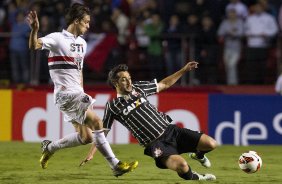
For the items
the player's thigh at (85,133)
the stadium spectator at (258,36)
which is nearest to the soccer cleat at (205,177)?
the player's thigh at (85,133)

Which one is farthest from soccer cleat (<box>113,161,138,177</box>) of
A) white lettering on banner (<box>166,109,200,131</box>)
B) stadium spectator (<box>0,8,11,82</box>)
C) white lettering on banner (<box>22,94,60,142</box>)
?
stadium spectator (<box>0,8,11,82</box>)

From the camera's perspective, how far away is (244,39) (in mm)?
17656

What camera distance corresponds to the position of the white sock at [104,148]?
10.6 metres

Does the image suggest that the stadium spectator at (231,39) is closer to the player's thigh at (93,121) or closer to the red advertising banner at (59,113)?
the red advertising banner at (59,113)

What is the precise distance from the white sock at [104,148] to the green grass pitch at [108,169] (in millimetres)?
274

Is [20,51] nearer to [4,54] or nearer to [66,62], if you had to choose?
[4,54]

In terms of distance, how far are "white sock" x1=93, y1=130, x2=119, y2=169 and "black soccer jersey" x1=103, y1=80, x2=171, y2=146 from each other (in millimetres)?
199

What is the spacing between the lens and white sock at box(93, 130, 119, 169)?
34.7ft

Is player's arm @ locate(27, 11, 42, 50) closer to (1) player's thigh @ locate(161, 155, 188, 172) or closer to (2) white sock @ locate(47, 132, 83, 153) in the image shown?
(2) white sock @ locate(47, 132, 83, 153)

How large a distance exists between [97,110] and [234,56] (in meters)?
3.13

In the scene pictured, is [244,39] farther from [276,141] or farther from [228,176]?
[228,176]

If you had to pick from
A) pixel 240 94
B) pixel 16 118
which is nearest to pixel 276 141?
pixel 240 94

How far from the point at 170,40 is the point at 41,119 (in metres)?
3.22

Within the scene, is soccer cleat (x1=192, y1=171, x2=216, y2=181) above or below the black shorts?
below
